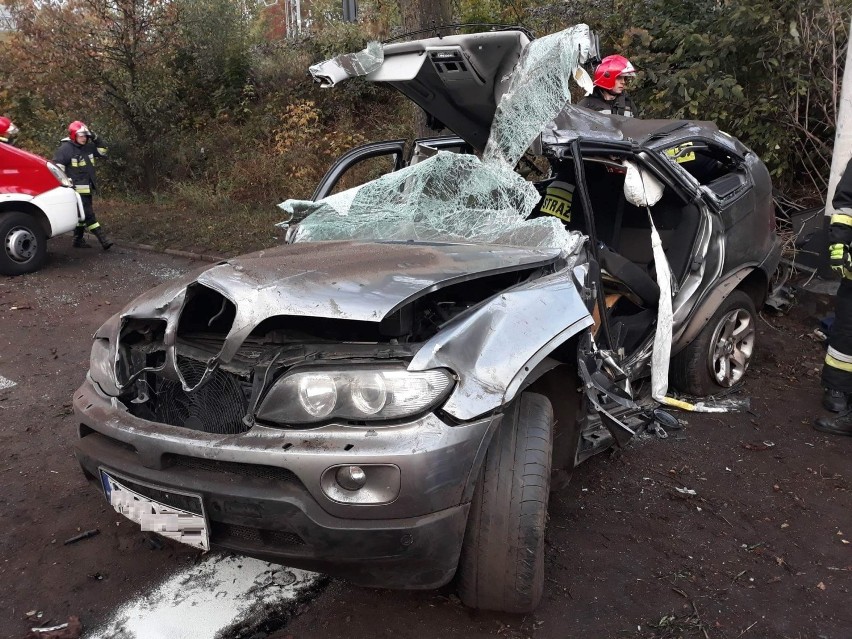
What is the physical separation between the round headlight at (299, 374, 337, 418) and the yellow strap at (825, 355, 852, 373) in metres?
3.25

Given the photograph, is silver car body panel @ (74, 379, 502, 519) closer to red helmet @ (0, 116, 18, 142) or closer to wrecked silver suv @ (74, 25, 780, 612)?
wrecked silver suv @ (74, 25, 780, 612)

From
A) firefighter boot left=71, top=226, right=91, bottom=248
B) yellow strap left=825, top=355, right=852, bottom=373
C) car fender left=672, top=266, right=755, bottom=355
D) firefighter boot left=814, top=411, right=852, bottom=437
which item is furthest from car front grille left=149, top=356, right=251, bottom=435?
firefighter boot left=71, top=226, right=91, bottom=248

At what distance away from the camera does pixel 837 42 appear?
20.7 feet

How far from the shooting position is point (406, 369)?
6.51 feet

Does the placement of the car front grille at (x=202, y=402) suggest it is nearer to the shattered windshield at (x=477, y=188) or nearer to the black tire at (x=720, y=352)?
the shattered windshield at (x=477, y=188)

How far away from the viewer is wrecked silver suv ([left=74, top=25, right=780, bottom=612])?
1.93 m

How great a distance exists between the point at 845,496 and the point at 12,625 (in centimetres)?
352

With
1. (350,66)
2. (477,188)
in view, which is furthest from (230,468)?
(350,66)

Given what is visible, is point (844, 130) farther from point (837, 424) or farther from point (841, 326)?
point (837, 424)

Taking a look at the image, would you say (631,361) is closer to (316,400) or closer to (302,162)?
(316,400)

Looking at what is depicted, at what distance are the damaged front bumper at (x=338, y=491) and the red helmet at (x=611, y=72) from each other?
357 centimetres

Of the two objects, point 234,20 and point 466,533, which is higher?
point 234,20

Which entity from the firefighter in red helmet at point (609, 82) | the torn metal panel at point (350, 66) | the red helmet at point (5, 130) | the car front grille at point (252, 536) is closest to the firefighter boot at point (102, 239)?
the red helmet at point (5, 130)

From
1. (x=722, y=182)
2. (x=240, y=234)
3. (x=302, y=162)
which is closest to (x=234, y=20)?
(x=302, y=162)
